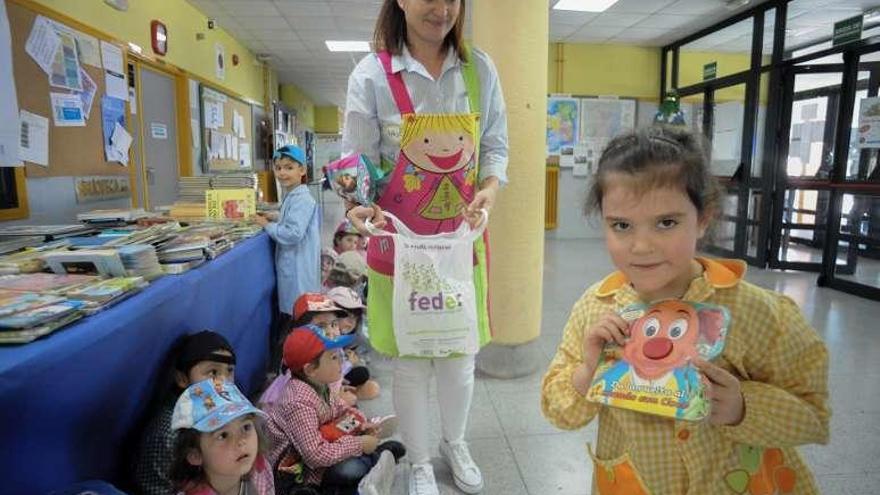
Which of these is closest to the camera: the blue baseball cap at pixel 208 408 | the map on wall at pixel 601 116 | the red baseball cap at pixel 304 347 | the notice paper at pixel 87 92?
the blue baseball cap at pixel 208 408

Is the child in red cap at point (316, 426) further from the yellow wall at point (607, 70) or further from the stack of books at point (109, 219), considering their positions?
the yellow wall at point (607, 70)

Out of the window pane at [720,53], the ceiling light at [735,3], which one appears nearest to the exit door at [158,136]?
the ceiling light at [735,3]

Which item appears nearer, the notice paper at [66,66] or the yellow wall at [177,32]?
the notice paper at [66,66]

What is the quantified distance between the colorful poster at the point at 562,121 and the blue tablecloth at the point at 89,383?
21.1 ft

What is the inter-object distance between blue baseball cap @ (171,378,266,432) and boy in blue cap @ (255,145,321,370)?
1.39 meters

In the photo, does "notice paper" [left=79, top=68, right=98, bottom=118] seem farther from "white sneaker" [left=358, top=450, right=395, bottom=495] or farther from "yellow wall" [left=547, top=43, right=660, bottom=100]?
"yellow wall" [left=547, top=43, right=660, bottom=100]

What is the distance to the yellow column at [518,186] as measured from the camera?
7.58 feet

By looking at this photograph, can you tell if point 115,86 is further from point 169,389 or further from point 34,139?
point 169,389

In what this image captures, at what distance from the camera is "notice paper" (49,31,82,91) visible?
2.70 m

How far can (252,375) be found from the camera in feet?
6.99

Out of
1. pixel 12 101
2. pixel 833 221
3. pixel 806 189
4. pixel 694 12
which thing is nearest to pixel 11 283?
pixel 12 101

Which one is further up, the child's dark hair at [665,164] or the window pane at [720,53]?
the window pane at [720,53]

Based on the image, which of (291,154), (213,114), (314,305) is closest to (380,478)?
(314,305)

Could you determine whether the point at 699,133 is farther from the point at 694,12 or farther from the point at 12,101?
the point at 694,12
